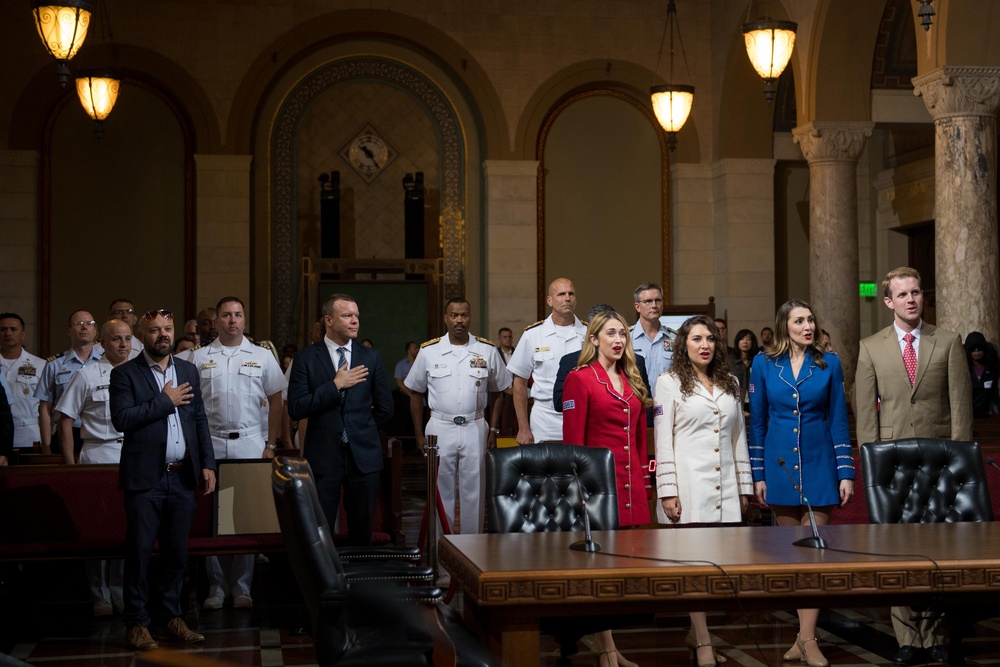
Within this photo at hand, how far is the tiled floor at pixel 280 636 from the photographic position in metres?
5.34

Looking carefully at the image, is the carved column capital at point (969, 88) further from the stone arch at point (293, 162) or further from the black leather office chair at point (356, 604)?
the black leather office chair at point (356, 604)

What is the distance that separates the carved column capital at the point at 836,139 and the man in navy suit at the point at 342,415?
24.0 feet

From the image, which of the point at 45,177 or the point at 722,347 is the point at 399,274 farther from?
the point at 722,347

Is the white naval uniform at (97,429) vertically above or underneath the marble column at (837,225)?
underneath

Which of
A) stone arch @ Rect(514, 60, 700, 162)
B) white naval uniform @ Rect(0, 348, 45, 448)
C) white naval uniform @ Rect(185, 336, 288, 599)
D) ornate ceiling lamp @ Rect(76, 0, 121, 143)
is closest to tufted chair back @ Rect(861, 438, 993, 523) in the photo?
white naval uniform @ Rect(185, 336, 288, 599)

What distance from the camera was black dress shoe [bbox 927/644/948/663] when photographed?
200 inches

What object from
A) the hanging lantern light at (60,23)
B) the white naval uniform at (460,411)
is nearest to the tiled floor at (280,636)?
the white naval uniform at (460,411)

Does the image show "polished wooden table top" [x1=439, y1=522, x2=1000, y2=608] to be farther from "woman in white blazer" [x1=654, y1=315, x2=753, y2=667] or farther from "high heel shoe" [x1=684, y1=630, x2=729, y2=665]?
"high heel shoe" [x1=684, y1=630, x2=729, y2=665]

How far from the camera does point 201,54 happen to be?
1404 centimetres

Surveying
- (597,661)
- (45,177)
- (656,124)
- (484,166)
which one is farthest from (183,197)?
(597,661)

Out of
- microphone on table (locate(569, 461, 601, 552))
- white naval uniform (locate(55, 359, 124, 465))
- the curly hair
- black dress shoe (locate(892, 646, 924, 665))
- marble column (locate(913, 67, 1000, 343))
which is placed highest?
marble column (locate(913, 67, 1000, 343))

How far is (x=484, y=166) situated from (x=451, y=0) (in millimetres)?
2040

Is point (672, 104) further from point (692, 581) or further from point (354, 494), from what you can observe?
point (692, 581)

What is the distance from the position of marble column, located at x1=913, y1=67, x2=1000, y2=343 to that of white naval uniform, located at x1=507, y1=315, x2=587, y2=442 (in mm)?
3882
